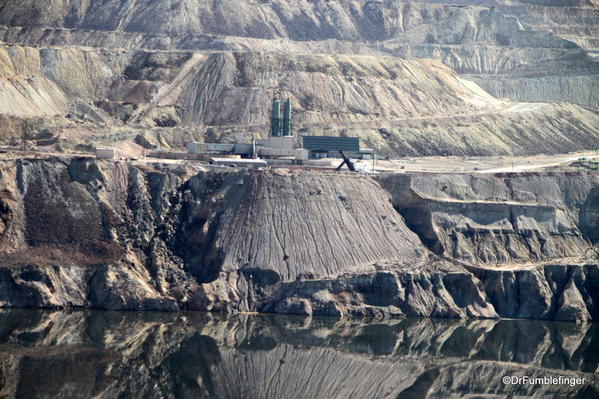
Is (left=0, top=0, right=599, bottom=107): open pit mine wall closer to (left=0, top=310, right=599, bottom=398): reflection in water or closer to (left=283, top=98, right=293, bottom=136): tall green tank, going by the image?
(left=283, top=98, right=293, bottom=136): tall green tank

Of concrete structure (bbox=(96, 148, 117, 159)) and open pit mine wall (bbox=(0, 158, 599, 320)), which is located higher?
concrete structure (bbox=(96, 148, 117, 159))

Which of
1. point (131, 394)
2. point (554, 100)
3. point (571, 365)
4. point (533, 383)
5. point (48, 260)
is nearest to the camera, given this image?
point (131, 394)

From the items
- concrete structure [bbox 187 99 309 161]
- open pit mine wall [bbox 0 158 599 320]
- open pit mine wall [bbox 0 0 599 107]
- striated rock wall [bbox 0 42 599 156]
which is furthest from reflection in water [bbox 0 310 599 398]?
open pit mine wall [bbox 0 0 599 107]

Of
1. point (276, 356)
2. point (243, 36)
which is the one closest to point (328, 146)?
point (276, 356)

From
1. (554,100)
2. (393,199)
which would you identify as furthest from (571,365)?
(554,100)

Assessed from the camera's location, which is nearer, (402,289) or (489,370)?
(489,370)

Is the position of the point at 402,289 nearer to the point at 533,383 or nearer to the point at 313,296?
the point at 313,296
